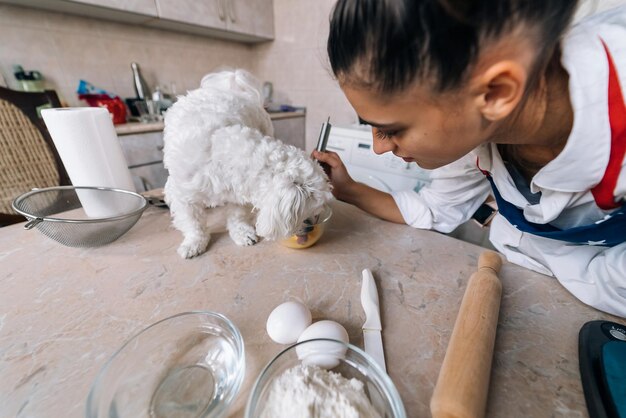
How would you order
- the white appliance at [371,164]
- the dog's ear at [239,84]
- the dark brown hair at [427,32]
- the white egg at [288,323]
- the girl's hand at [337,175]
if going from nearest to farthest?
the dark brown hair at [427,32] < the white egg at [288,323] < the girl's hand at [337,175] < the dog's ear at [239,84] < the white appliance at [371,164]

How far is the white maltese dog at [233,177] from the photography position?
0.65 meters

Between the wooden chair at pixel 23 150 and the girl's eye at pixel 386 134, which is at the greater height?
the girl's eye at pixel 386 134

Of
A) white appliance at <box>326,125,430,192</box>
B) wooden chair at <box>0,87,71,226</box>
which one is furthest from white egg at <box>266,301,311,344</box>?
wooden chair at <box>0,87,71,226</box>

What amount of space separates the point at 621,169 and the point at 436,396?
423 mm

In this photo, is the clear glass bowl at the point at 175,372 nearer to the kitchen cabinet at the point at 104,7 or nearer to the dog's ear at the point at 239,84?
the dog's ear at the point at 239,84

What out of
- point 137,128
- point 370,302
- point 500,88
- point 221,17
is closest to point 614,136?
point 500,88

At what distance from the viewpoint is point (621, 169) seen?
0.39 metres

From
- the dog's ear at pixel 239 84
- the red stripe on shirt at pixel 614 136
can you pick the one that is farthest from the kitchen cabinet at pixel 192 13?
the red stripe on shirt at pixel 614 136

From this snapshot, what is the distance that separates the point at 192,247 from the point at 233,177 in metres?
0.20

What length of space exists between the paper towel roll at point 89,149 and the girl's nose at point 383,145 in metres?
0.71

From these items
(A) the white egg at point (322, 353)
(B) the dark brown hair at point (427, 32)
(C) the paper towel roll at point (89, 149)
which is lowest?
(A) the white egg at point (322, 353)

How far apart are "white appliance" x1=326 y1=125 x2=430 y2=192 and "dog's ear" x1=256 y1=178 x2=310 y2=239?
2.66 feet

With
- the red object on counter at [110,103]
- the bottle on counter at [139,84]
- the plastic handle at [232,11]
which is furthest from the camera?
the plastic handle at [232,11]

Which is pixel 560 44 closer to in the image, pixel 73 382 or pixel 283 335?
pixel 283 335
